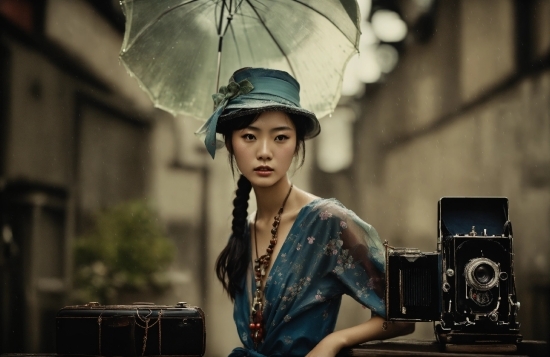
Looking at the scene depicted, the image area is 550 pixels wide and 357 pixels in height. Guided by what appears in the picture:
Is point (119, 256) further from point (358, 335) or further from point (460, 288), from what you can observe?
point (460, 288)

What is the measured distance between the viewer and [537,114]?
698 centimetres

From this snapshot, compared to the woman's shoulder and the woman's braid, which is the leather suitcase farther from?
the woman's shoulder

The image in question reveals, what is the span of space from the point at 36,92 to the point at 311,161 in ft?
11.3

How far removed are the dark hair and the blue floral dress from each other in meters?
0.23

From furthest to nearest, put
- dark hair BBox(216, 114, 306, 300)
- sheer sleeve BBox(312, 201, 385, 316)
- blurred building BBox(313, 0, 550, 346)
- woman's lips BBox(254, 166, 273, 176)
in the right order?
blurred building BBox(313, 0, 550, 346), dark hair BBox(216, 114, 306, 300), woman's lips BBox(254, 166, 273, 176), sheer sleeve BBox(312, 201, 385, 316)

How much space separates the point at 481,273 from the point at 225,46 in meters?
1.66

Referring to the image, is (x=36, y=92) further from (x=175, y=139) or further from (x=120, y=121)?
(x=175, y=139)

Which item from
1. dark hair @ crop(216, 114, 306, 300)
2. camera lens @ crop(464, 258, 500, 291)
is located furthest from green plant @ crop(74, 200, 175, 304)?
camera lens @ crop(464, 258, 500, 291)

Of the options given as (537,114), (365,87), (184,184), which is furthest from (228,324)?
(537,114)

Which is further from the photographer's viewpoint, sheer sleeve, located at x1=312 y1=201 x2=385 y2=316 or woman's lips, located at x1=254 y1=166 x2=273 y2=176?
woman's lips, located at x1=254 y1=166 x2=273 y2=176

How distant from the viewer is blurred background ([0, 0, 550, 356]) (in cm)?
712

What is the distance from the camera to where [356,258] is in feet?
10.6

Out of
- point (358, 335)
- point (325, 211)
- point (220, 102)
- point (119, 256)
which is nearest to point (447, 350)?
point (358, 335)

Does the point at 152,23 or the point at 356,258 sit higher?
the point at 152,23
